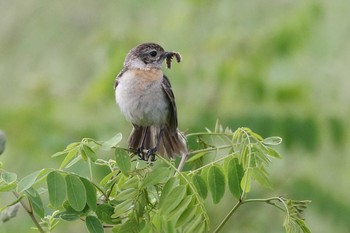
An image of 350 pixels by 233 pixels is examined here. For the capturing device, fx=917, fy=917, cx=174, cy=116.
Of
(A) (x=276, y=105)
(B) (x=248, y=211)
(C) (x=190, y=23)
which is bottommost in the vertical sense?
(B) (x=248, y=211)

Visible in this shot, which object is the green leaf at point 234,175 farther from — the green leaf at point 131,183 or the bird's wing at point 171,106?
the bird's wing at point 171,106

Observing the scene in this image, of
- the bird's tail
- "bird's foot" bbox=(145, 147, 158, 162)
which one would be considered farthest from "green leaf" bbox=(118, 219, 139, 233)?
the bird's tail

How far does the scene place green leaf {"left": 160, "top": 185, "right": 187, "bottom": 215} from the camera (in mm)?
3314

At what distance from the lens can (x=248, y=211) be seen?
838 centimetres

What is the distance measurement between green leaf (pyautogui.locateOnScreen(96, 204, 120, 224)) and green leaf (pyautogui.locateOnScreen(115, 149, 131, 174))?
15 cm

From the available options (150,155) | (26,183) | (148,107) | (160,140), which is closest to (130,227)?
(26,183)

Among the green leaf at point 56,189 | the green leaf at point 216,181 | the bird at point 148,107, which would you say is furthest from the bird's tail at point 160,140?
the green leaf at point 56,189

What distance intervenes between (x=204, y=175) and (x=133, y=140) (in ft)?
3.45

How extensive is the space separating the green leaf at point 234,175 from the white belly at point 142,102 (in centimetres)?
109

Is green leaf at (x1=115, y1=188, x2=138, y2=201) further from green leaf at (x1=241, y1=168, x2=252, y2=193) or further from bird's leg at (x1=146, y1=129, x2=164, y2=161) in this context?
bird's leg at (x1=146, y1=129, x2=164, y2=161)

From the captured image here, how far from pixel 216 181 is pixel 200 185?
0.09 m

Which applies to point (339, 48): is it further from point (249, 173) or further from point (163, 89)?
point (249, 173)

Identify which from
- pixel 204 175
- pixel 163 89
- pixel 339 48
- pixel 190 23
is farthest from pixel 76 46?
pixel 204 175

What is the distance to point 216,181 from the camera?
3.60m
